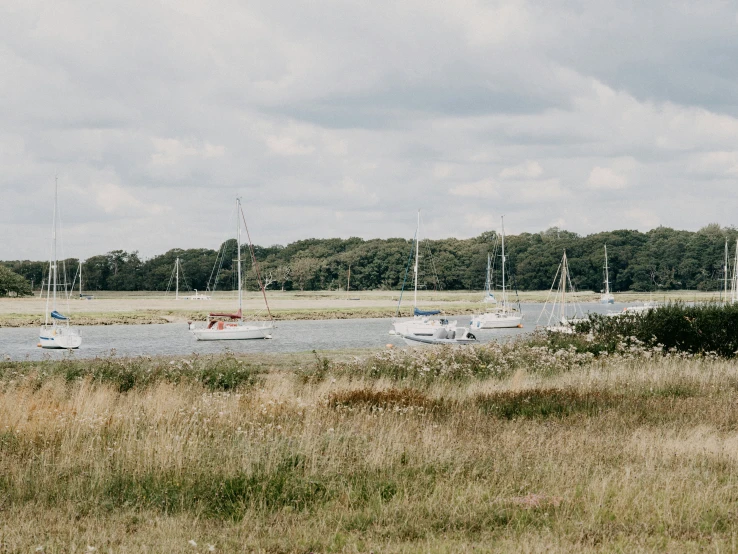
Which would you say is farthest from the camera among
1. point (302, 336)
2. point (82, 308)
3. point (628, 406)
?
point (82, 308)

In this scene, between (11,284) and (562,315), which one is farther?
(11,284)

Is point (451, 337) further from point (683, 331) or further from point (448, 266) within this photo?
point (448, 266)

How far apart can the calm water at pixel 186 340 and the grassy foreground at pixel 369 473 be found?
2911cm

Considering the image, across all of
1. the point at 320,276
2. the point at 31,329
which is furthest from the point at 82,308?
the point at 320,276

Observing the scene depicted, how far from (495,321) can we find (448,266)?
95382 millimetres

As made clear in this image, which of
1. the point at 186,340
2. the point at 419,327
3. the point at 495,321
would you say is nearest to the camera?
the point at 419,327

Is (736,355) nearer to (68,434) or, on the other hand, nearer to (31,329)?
(68,434)

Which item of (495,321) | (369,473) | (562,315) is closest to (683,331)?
(369,473)

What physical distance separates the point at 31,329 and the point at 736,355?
61533mm

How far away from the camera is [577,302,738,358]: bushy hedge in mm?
25625

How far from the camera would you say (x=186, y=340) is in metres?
58.8

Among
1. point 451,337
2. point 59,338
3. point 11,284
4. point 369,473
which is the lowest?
point 59,338

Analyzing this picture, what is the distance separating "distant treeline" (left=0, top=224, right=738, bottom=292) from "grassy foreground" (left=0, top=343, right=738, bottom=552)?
149 metres

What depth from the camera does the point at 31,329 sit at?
226ft
